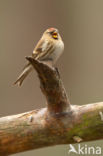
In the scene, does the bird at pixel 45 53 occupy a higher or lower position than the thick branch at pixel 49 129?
higher

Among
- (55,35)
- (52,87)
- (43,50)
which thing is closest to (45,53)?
(43,50)

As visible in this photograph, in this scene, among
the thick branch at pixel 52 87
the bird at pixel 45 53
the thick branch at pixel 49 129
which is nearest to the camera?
the thick branch at pixel 52 87

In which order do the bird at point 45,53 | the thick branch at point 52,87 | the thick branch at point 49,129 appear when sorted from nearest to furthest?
the thick branch at point 52,87 → the thick branch at point 49,129 → the bird at point 45,53

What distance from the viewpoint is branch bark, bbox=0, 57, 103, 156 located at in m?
1.54

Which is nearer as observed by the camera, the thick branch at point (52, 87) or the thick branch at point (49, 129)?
the thick branch at point (52, 87)

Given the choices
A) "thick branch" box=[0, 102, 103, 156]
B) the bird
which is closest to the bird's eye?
the bird

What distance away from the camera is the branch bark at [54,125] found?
1.54 metres

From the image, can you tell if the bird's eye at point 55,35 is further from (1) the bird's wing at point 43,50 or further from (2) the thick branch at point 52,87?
(2) the thick branch at point 52,87

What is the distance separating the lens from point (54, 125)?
1.58m

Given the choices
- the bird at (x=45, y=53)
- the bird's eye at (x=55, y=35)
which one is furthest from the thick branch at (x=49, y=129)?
the bird's eye at (x=55, y=35)

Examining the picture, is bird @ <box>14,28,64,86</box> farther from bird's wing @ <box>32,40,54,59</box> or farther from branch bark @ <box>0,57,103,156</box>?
branch bark @ <box>0,57,103,156</box>

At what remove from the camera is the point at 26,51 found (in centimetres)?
411

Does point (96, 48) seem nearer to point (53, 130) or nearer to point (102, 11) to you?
point (102, 11)

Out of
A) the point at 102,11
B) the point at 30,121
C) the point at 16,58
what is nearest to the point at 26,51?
the point at 16,58
